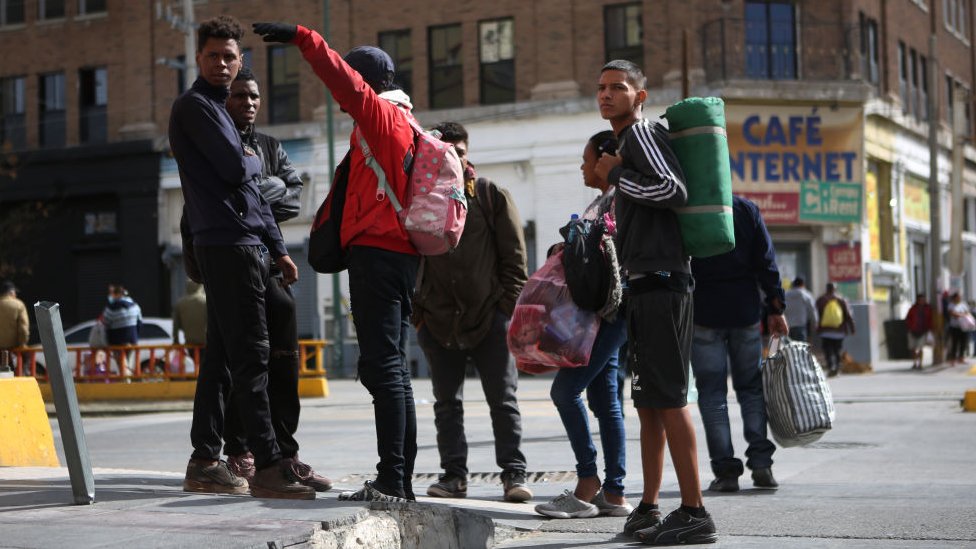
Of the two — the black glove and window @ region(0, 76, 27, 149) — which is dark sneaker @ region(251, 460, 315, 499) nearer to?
the black glove

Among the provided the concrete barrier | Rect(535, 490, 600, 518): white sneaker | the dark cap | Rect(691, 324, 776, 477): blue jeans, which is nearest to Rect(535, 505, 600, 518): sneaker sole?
Rect(535, 490, 600, 518): white sneaker

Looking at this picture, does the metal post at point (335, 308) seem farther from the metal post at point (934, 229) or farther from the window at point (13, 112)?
the metal post at point (934, 229)

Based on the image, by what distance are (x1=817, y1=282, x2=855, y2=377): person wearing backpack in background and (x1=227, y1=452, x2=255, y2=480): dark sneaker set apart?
20183mm

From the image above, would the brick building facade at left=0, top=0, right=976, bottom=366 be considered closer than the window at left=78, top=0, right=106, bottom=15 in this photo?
Yes

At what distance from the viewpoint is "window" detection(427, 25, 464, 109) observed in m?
32.4

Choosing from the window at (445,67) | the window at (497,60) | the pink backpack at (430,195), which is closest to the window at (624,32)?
the window at (497,60)

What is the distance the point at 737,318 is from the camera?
27.9 ft

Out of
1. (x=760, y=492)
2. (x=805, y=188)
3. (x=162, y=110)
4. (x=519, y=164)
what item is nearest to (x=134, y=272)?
(x=162, y=110)

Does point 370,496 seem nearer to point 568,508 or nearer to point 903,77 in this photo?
point 568,508

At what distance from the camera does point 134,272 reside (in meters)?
34.8

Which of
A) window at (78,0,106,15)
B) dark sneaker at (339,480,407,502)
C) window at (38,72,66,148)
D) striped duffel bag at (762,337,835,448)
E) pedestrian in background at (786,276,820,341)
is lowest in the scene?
dark sneaker at (339,480,407,502)

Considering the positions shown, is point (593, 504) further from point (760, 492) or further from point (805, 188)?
point (805, 188)

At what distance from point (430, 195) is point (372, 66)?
66 cm

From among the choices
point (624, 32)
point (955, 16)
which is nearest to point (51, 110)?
point (624, 32)
